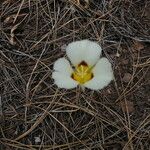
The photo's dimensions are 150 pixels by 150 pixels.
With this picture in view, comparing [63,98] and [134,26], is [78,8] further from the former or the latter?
[63,98]

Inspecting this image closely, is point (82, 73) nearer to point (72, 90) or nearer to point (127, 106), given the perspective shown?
point (72, 90)

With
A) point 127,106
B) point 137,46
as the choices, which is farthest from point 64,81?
point 137,46

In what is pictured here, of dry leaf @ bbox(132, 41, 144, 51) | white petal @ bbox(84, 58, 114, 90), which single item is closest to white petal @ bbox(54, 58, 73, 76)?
white petal @ bbox(84, 58, 114, 90)

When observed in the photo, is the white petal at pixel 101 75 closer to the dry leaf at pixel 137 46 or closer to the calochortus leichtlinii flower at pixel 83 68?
the calochortus leichtlinii flower at pixel 83 68

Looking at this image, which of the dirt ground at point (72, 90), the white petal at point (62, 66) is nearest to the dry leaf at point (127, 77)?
the dirt ground at point (72, 90)

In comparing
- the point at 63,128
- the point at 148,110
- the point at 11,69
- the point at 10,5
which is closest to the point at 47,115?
the point at 63,128

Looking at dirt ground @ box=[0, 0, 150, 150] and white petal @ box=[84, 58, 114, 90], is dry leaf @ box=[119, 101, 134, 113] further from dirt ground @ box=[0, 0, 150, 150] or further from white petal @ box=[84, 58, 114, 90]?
white petal @ box=[84, 58, 114, 90]
